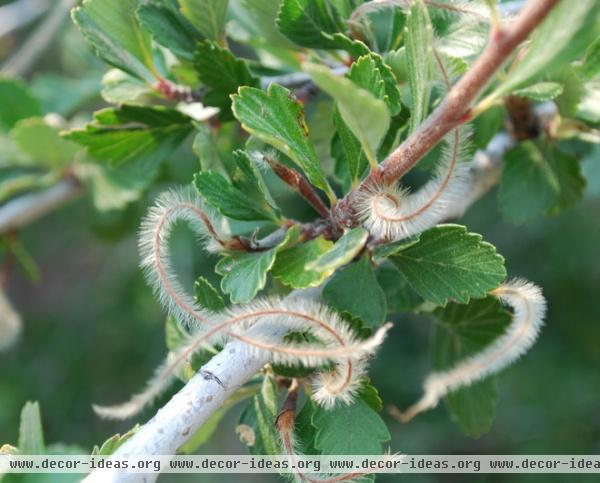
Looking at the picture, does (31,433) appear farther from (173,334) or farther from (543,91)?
(543,91)

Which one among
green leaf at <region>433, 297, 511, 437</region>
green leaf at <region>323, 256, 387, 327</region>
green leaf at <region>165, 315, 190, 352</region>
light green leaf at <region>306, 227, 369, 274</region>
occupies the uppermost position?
light green leaf at <region>306, 227, 369, 274</region>

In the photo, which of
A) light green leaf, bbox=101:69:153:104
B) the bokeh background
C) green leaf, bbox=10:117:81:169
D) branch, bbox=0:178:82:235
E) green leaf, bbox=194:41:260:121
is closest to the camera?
green leaf, bbox=194:41:260:121

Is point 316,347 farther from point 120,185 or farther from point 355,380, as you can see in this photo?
point 120,185

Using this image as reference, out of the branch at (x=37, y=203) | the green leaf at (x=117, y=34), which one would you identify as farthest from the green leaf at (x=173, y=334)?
the branch at (x=37, y=203)

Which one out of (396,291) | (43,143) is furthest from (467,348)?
(43,143)

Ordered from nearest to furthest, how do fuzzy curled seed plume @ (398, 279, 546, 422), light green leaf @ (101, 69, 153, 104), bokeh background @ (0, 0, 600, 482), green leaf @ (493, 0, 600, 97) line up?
1. green leaf @ (493, 0, 600, 97)
2. fuzzy curled seed plume @ (398, 279, 546, 422)
3. light green leaf @ (101, 69, 153, 104)
4. bokeh background @ (0, 0, 600, 482)

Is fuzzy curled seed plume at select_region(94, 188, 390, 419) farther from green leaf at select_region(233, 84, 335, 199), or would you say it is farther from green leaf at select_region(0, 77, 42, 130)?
green leaf at select_region(0, 77, 42, 130)

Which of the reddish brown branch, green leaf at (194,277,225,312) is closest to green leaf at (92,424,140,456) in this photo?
green leaf at (194,277,225,312)

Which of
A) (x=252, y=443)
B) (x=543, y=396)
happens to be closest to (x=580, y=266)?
(x=543, y=396)
